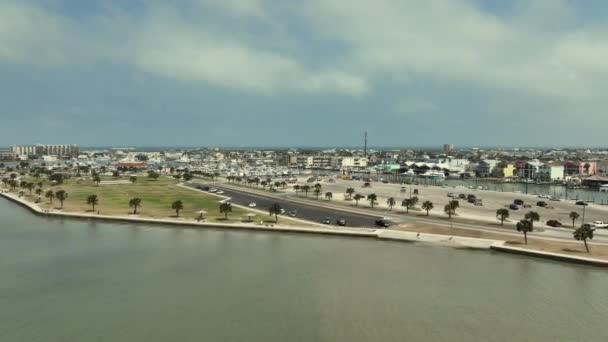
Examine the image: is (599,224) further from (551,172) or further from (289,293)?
(551,172)

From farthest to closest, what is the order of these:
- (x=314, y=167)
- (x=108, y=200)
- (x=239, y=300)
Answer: (x=314, y=167) < (x=108, y=200) < (x=239, y=300)

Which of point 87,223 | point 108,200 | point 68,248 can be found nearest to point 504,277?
point 68,248

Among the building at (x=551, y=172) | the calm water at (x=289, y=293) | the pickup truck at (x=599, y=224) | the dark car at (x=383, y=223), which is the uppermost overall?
the building at (x=551, y=172)

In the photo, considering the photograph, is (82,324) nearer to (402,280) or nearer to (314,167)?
(402,280)

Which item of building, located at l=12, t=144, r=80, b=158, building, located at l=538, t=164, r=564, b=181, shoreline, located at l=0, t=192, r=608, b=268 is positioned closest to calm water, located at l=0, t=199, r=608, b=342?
shoreline, located at l=0, t=192, r=608, b=268

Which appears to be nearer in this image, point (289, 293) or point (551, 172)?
point (289, 293)

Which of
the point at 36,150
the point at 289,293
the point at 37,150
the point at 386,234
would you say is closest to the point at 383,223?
the point at 386,234

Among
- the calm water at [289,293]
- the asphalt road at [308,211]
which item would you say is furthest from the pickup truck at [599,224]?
the asphalt road at [308,211]

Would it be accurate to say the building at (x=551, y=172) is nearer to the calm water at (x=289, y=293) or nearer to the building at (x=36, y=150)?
the calm water at (x=289, y=293)
